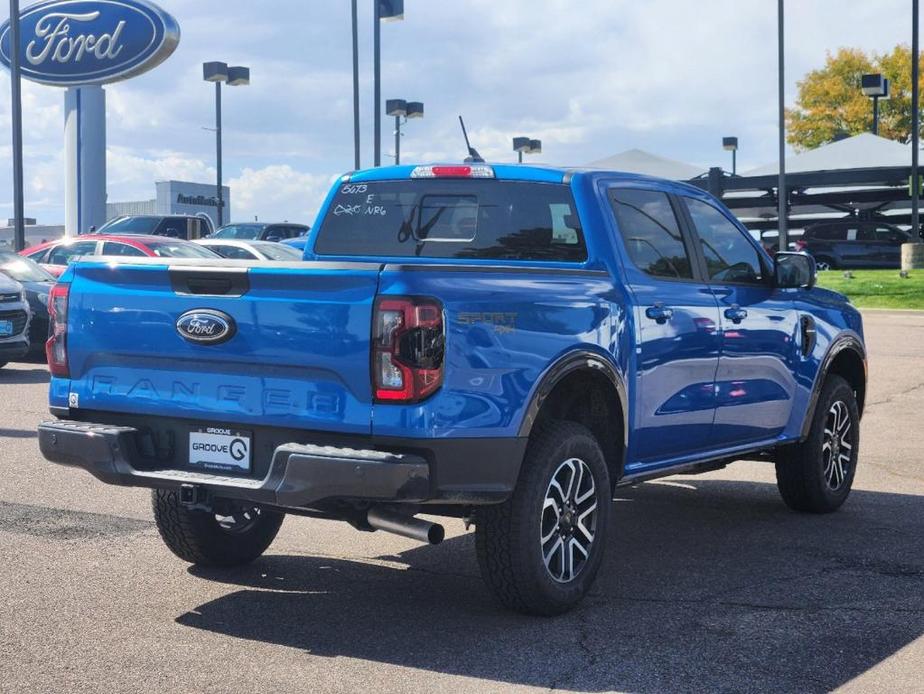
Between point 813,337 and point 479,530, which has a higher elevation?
point 813,337

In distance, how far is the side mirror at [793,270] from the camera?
25.5 ft

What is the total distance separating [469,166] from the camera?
23.0ft

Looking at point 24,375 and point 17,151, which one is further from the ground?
point 17,151

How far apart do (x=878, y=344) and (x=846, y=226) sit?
2249cm

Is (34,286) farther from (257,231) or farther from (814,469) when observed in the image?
(257,231)

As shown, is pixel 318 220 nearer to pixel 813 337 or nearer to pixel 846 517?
pixel 813 337

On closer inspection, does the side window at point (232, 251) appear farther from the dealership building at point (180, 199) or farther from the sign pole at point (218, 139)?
the dealership building at point (180, 199)

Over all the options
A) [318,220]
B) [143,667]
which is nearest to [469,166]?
[318,220]

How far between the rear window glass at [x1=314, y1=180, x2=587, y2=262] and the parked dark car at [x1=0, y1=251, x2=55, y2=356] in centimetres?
1109

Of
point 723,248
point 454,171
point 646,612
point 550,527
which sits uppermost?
point 454,171

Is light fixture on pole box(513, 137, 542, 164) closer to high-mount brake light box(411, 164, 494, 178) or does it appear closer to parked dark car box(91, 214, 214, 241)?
parked dark car box(91, 214, 214, 241)

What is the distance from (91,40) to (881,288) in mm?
22922

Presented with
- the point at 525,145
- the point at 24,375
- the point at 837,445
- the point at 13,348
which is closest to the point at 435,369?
the point at 837,445

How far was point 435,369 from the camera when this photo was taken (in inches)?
207
